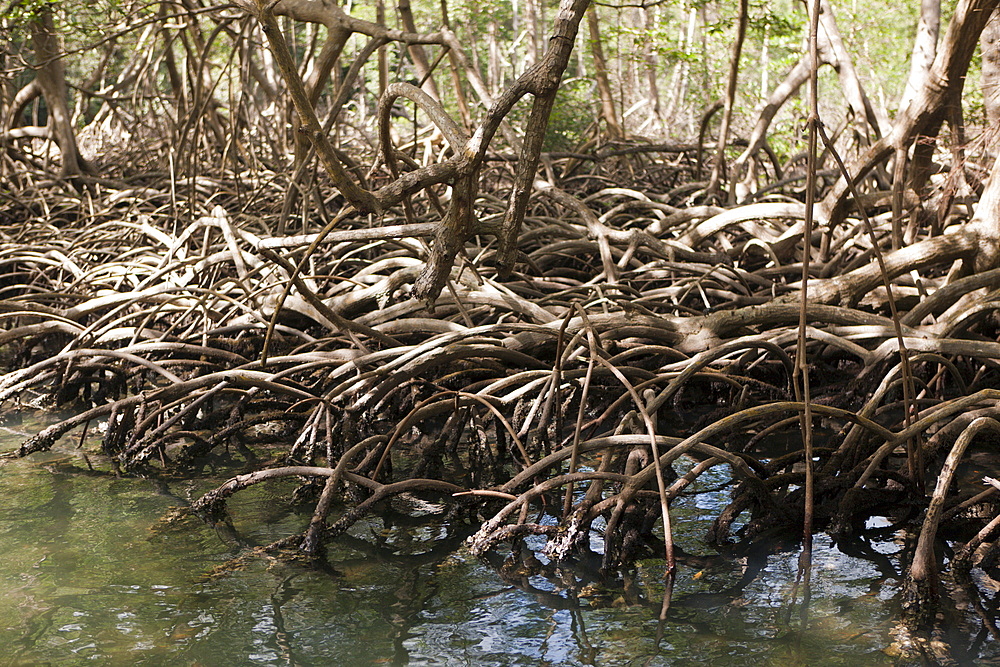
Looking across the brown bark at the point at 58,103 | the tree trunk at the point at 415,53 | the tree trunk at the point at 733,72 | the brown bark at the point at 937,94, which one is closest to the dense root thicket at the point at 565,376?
the brown bark at the point at 937,94

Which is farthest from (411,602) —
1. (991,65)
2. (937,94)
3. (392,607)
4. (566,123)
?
(566,123)

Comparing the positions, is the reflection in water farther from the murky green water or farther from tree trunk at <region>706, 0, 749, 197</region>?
tree trunk at <region>706, 0, 749, 197</region>

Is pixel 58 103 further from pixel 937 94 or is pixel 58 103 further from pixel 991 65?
pixel 991 65

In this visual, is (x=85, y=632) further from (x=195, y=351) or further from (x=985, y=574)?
(x=985, y=574)

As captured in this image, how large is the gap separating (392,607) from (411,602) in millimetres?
48

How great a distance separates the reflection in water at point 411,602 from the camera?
2125 mm

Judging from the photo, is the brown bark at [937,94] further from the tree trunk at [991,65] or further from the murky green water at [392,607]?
the murky green water at [392,607]

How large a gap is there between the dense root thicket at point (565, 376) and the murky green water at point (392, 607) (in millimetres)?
119

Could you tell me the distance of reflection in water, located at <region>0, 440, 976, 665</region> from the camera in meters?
2.12

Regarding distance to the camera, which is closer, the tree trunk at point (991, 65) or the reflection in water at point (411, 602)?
the reflection in water at point (411, 602)

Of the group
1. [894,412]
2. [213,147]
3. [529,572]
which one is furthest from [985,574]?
[213,147]

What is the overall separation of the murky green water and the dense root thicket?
119mm

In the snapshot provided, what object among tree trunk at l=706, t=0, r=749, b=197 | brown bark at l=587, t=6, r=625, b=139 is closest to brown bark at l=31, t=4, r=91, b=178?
brown bark at l=587, t=6, r=625, b=139

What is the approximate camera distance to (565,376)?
315 centimetres
